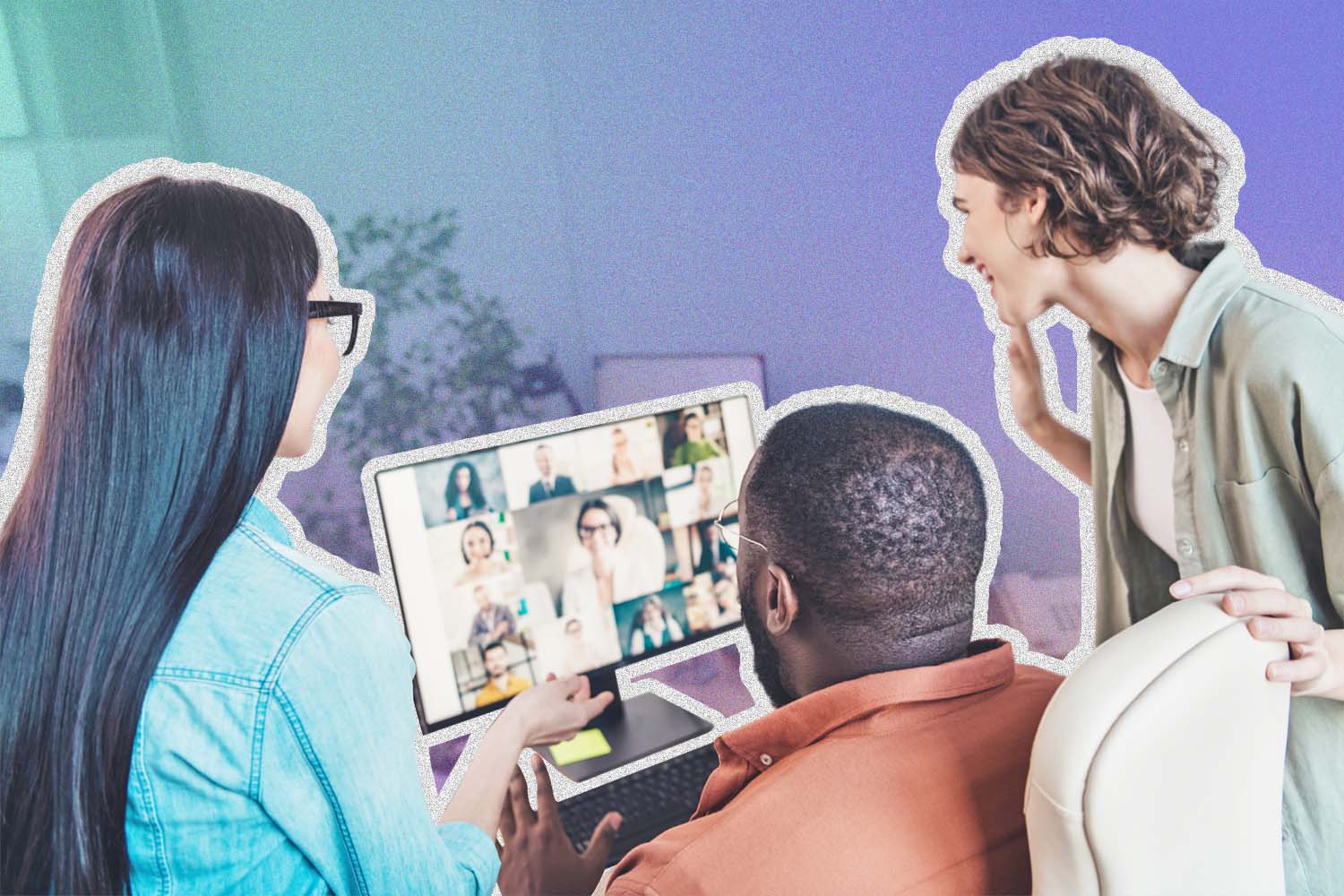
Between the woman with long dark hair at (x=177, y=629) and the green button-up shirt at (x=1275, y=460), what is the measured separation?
1019 millimetres

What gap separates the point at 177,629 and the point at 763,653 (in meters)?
0.61

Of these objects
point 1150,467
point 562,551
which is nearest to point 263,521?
point 562,551

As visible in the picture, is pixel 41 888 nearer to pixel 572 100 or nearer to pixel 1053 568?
pixel 572 100

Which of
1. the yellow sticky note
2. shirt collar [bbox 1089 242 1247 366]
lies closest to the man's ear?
the yellow sticky note

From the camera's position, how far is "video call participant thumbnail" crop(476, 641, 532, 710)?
1.40 metres

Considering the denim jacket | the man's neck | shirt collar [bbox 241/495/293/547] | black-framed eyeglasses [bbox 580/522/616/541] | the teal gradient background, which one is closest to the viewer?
the denim jacket

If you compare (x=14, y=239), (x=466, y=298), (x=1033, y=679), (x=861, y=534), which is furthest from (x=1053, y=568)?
(x=14, y=239)

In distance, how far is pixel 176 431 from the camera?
35.7 inches

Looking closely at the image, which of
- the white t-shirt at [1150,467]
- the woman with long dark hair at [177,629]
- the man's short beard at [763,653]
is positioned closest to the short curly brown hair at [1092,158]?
the white t-shirt at [1150,467]

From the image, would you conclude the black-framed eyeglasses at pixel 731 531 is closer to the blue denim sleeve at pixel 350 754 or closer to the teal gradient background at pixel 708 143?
the blue denim sleeve at pixel 350 754

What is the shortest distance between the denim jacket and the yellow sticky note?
21.8 inches

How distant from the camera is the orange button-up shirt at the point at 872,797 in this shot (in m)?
0.92

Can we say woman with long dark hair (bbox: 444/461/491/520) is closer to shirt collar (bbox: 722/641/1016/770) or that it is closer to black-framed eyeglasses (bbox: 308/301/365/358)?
black-framed eyeglasses (bbox: 308/301/365/358)

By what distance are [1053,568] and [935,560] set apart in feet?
3.30
